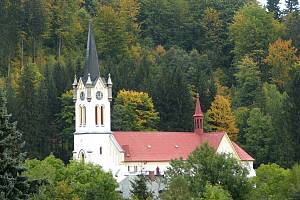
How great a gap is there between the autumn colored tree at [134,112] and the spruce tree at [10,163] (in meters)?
63.8

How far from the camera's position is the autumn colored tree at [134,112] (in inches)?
3888

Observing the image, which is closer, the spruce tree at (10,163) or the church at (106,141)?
the spruce tree at (10,163)

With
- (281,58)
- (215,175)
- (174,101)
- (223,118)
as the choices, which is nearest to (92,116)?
(174,101)

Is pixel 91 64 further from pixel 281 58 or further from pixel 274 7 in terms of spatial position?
pixel 274 7

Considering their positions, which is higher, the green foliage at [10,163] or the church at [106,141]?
the church at [106,141]

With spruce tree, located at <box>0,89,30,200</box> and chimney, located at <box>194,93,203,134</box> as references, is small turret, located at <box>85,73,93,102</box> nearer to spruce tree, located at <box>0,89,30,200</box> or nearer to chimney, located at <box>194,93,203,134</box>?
chimney, located at <box>194,93,203,134</box>

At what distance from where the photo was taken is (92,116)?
285 ft

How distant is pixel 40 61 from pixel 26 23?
6.04 meters

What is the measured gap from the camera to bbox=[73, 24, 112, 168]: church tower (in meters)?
86.4

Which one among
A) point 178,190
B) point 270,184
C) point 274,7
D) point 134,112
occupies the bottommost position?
point 178,190

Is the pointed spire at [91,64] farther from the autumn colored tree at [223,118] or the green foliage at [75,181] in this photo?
the autumn colored tree at [223,118]

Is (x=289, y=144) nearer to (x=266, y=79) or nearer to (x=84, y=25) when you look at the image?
(x=266, y=79)

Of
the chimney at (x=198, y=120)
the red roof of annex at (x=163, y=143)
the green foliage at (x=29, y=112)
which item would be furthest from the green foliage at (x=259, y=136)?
the green foliage at (x=29, y=112)

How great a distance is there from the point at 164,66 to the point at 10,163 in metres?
78.5
